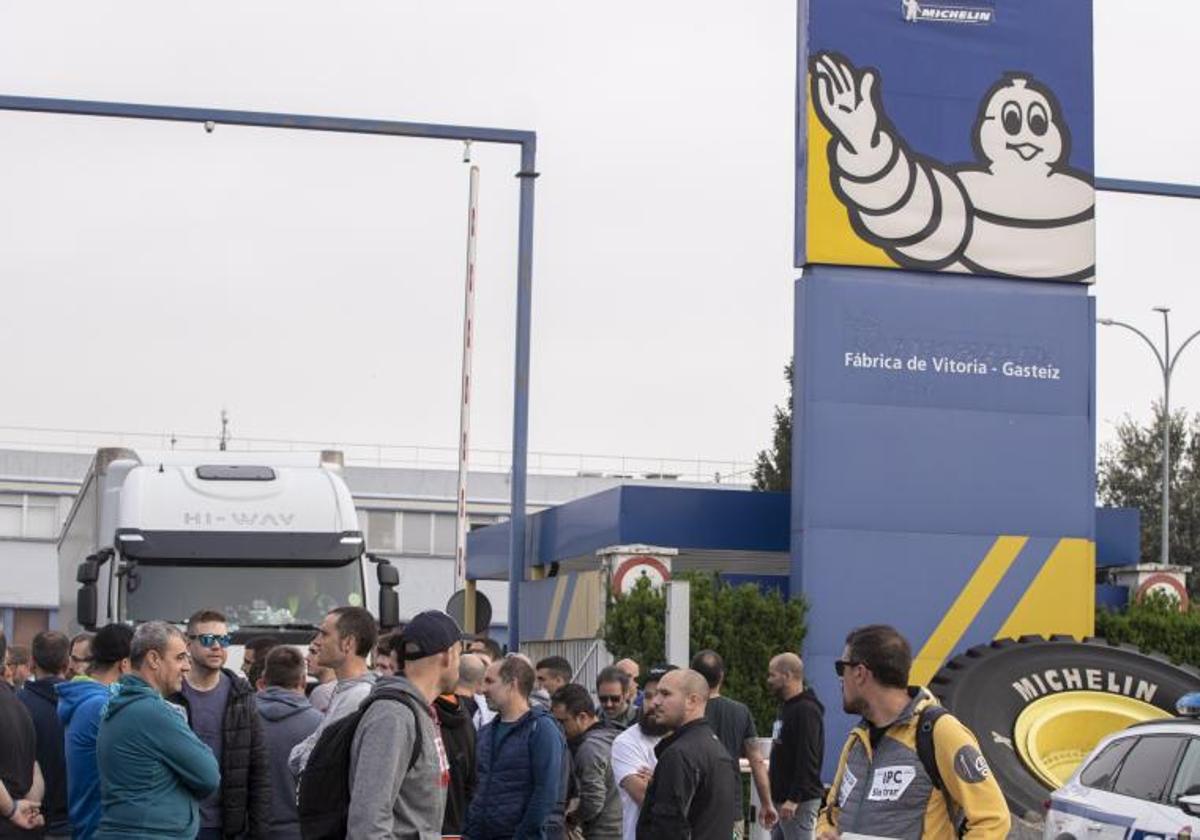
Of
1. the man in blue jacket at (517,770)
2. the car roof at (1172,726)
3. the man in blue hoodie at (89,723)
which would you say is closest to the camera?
the man in blue hoodie at (89,723)

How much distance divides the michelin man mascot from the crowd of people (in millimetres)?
9808

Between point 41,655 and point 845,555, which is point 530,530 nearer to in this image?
point 845,555

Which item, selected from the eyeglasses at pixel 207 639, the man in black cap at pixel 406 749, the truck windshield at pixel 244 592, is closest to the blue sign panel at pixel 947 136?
the truck windshield at pixel 244 592

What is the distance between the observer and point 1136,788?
493 inches

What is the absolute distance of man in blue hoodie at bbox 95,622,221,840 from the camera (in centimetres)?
880

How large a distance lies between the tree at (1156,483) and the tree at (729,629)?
105ft

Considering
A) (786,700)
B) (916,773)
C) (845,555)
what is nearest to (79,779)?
(916,773)

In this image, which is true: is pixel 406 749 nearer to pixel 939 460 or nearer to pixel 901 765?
pixel 901 765

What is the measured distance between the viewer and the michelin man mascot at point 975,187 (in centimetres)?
2227

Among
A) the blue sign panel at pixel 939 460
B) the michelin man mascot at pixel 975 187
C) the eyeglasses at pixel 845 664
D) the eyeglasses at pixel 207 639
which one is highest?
the michelin man mascot at pixel 975 187

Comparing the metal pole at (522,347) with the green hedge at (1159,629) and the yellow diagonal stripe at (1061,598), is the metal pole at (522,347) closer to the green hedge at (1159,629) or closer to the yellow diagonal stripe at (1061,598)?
the yellow diagonal stripe at (1061,598)

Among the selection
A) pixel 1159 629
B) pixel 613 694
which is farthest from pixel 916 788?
pixel 1159 629

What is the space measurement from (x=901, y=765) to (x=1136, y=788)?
17.8 ft

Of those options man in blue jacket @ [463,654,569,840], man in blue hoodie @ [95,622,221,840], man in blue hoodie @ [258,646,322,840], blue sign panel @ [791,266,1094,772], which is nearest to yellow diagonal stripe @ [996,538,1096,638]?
blue sign panel @ [791,266,1094,772]
